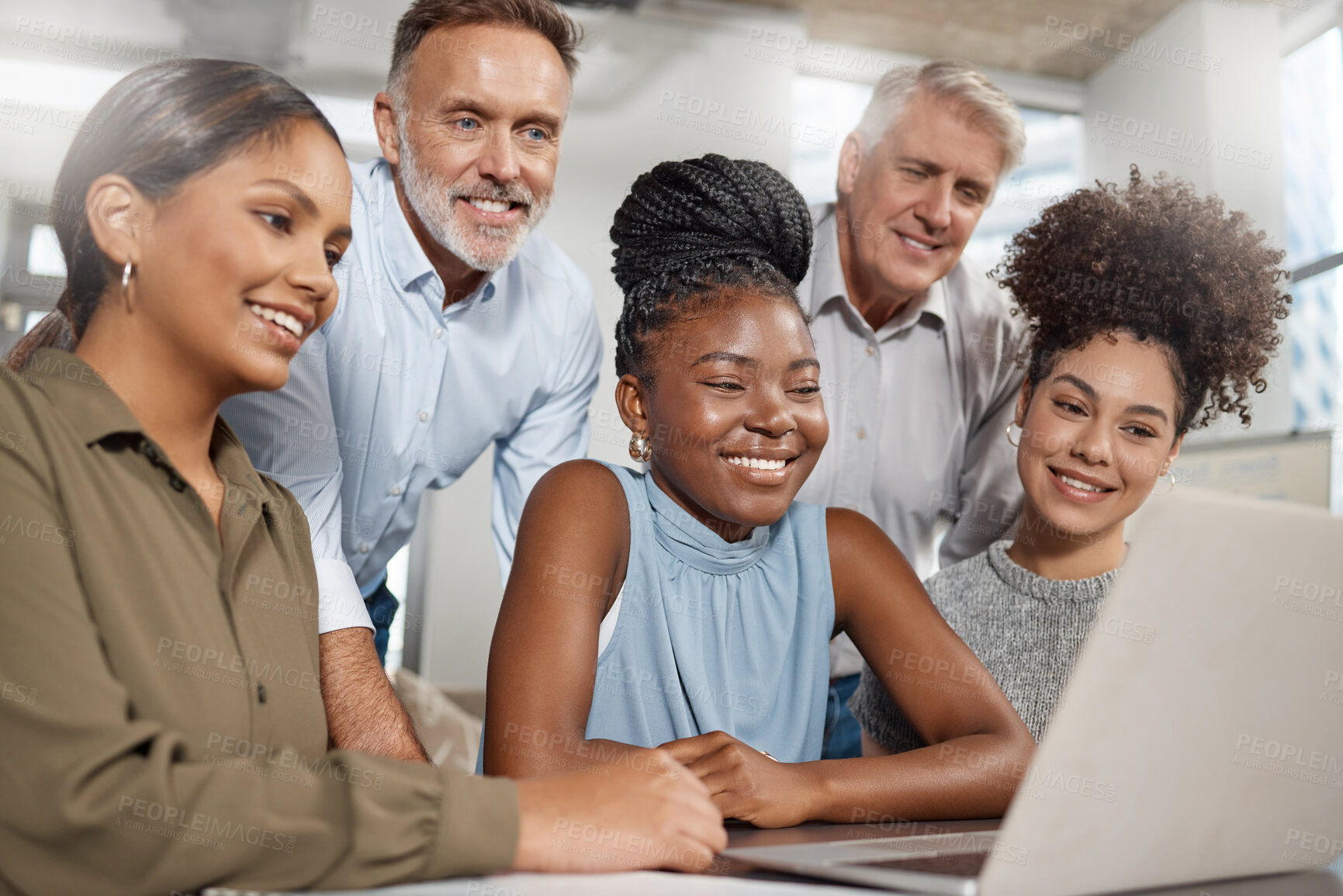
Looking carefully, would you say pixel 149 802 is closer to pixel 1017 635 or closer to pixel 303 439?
pixel 303 439

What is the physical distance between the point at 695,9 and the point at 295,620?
4.25 metres

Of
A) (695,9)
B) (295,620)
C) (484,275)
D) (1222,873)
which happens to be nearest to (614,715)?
(295,620)

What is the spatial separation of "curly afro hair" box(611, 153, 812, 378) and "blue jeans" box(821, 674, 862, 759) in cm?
81

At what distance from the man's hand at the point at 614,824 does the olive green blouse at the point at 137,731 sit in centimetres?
2

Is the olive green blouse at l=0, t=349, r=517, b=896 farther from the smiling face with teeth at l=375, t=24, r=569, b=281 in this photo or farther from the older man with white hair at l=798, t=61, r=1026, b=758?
the older man with white hair at l=798, t=61, r=1026, b=758

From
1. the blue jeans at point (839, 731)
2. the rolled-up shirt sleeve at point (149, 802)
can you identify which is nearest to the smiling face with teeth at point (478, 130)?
the blue jeans at point (839, 731)

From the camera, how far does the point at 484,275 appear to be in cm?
196

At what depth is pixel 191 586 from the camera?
2.99 feet

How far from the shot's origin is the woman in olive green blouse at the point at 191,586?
0.74 meters

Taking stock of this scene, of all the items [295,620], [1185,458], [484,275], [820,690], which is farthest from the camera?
[1185,458]

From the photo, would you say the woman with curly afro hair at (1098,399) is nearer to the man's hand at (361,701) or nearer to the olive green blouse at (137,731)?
the man's hand at (361,701)

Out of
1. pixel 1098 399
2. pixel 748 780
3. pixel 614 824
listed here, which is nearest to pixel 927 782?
pixel 748 780

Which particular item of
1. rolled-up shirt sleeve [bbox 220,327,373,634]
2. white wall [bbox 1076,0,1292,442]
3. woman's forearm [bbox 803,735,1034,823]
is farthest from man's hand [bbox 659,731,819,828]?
white wall [bbox 1076,0,1292,442]

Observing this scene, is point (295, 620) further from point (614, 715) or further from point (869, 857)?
point (869, 857)
